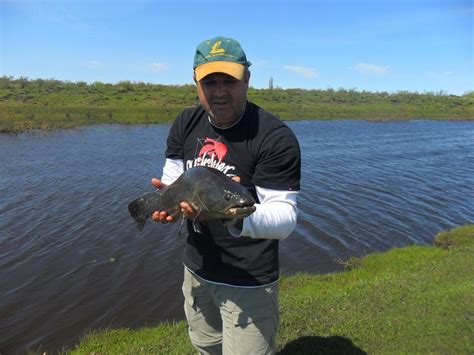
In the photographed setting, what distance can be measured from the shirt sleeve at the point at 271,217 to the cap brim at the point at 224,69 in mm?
934

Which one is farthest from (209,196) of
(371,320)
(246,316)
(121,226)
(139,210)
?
(121,226)

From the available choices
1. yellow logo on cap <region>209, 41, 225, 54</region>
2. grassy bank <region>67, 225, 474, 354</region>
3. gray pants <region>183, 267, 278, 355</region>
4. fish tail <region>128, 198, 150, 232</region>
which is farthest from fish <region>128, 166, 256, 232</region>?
grassy bank <region>67, 225, 474, 354</region>

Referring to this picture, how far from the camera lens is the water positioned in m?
9.05

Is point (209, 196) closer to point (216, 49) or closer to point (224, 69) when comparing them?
point (224, 69)

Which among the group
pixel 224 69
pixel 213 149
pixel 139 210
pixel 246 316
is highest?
pixel 224 69

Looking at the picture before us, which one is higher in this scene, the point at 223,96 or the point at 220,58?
the point at 220,58

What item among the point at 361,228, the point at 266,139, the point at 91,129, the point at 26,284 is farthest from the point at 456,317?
the point at 91,129

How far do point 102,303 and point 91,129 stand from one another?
32.9m

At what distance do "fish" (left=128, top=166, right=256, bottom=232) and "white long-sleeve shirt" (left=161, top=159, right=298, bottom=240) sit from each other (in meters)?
0.10

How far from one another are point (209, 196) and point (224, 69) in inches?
39.5

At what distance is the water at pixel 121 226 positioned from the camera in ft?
29.7

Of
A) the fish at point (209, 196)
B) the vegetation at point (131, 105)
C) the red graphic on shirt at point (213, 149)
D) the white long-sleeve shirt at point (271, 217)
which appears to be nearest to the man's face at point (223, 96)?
the red graphic on shirt at point (213, 149)

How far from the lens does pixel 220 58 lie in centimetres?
306

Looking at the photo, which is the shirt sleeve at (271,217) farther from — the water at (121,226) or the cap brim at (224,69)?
the water at (121,226)
